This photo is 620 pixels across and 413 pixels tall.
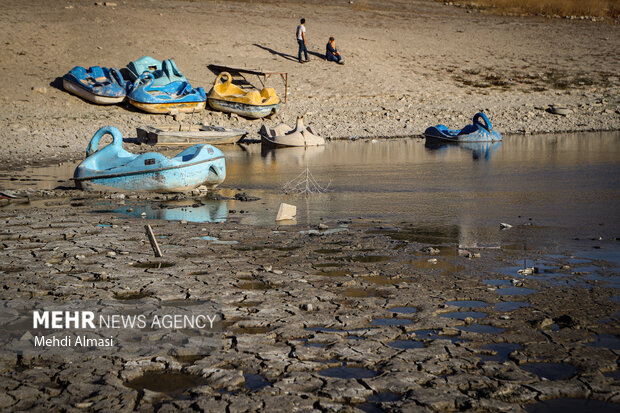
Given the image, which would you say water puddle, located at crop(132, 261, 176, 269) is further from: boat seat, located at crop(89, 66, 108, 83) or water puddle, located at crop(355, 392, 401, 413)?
boat seat, located at crop(89, 66, 108, 83)

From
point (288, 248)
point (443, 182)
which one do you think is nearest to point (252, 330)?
point (288, 248)

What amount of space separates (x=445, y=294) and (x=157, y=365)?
2.81 metres

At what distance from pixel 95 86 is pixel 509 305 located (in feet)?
80.0

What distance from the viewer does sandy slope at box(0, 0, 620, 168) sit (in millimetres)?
27484

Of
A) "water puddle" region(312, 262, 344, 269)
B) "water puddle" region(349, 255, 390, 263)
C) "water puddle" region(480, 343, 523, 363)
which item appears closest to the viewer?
"water puddle" region(480, 343, 523, 363)

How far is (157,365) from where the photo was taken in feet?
16.3

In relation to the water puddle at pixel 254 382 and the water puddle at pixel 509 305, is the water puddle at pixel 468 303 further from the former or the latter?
the water puddle at pixel 254 382

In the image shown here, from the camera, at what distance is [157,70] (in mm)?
29641

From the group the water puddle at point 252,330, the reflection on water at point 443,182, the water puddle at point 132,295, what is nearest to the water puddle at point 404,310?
the water puddle at point 252,330

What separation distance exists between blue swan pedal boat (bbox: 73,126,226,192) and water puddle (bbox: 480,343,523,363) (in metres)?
8.79

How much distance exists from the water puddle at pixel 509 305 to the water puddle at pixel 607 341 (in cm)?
84

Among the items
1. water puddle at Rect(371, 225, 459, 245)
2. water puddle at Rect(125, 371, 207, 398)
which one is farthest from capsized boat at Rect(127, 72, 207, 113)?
water puddle at Rect(125, 371, 207, 398)

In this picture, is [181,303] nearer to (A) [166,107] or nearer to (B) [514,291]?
(B) [514,291]

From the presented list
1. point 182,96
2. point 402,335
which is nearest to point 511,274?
point 402,335
